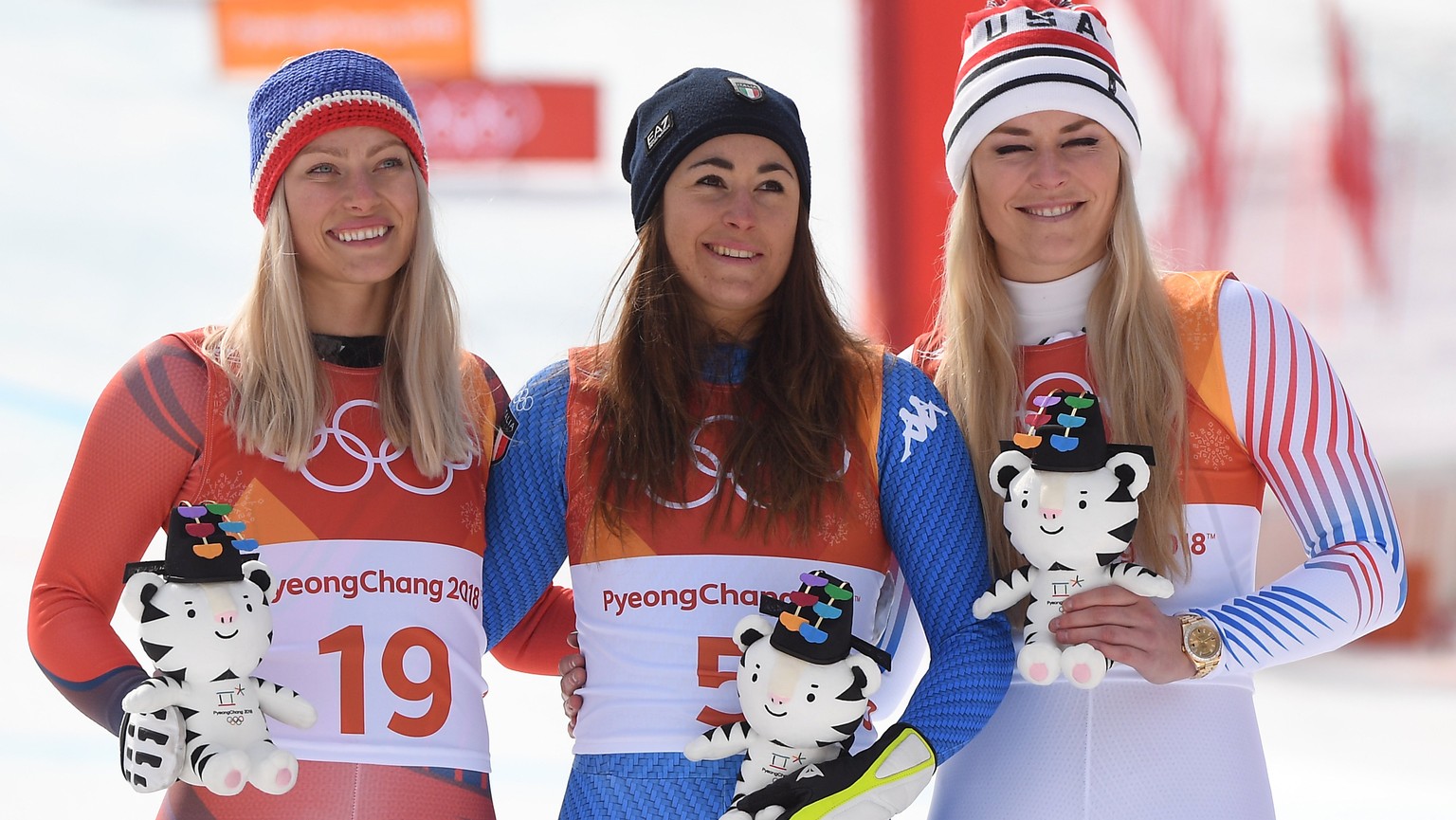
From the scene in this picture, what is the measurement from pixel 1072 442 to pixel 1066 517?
10cm

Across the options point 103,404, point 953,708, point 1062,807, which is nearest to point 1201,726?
point 1062,807

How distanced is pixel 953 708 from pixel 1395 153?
25.3 ft

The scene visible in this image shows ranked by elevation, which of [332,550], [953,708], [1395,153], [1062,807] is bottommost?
[1062,807]

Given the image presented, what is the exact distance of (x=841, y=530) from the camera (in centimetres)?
221

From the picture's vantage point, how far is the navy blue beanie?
232cm

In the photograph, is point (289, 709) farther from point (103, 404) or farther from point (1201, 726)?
point (1201, 726)

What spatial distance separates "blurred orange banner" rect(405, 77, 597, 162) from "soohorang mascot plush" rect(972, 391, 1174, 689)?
33.8 ft

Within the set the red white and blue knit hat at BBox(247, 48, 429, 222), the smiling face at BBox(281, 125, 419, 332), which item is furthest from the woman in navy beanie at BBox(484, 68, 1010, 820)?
the red white and blue knit hat at BBox(247, 48, 429, 222)

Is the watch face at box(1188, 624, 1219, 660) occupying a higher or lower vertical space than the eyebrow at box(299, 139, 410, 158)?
lower

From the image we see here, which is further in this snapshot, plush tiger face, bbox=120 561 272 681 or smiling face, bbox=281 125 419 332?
smiling face, bbox=281 125 419 332

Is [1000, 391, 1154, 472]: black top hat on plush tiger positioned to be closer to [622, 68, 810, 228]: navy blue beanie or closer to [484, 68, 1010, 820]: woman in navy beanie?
[484, 68, 1010, 820]: woman in navy beanie

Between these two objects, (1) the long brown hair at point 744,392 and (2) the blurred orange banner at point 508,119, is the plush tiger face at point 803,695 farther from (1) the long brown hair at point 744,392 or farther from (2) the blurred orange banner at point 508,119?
(2) the blurred orange banner at point 508,119

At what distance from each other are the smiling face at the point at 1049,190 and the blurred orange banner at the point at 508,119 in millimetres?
9765

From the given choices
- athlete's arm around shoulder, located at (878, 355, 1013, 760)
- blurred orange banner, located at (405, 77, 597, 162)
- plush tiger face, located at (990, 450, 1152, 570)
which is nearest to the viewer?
plush tiger face, located at (990, 450, 1152, 570)
